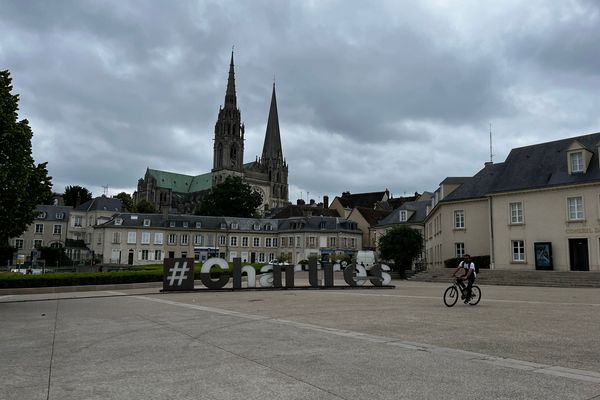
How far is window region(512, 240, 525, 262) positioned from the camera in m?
36.1

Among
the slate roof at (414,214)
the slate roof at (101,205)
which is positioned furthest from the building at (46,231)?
the slate roof at (414,214)

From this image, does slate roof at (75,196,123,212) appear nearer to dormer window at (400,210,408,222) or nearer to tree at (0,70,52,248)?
dormer window at (400,210,408,222)

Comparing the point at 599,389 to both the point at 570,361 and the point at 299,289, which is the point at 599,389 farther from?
the point at 299,289

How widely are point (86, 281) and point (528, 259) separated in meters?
29.4

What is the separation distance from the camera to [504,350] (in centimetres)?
801

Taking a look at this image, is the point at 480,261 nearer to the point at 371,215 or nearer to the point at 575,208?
the point at 575,208

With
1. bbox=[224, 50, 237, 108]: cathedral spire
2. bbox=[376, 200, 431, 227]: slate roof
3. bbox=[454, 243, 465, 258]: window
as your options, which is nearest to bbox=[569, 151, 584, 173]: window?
bbox=[454, 243, 465, 258]: window

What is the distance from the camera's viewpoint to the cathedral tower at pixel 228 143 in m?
145

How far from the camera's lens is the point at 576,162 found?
3422 cm

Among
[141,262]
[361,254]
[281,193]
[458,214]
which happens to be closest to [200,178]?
[281,193]

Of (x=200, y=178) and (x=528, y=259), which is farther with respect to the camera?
(x=200, y=178)

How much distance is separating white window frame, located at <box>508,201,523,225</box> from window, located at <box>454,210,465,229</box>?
17.3 ft

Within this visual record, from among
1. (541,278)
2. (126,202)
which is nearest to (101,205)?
(126,202)

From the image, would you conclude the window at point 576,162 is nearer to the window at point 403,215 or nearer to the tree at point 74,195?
the window at point 403,215
